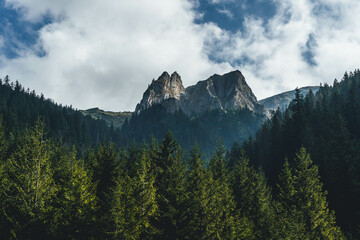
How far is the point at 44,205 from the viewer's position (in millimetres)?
22641

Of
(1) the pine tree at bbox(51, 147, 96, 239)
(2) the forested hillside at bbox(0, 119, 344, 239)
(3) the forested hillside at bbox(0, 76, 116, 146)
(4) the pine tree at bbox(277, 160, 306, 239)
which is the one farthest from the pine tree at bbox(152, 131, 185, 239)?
(3) the forested hillside at bbox(0, 76, 116, 146)

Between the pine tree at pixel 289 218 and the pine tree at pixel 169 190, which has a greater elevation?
the pine tree at pixel 169 190

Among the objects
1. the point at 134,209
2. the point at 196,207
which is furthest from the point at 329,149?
the point at 134,209

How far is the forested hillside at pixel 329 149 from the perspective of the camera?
45.5m

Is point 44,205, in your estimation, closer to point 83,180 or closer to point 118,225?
point 83,180

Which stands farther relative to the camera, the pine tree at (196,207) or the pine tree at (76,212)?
the pine tree at (196,207)

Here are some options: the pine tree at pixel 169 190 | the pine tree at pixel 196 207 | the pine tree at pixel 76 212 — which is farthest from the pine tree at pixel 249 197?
the pine tree at pixel 76 212

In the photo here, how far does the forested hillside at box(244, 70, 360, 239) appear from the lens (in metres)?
45.5

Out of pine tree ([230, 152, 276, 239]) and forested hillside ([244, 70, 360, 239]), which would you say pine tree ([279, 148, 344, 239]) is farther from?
forested hillside ([244, 70, 360, 239])

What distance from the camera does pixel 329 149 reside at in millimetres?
55406

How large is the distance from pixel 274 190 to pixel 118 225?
169 ft

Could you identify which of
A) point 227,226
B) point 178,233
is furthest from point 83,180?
point 227,226

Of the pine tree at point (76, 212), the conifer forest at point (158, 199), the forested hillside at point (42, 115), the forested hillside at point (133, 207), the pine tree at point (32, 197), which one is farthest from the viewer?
the forested hillside at point (42, 115)

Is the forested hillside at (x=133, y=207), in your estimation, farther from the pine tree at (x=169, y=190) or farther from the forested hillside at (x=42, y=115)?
the forested hillside at (x=42, y=115)
